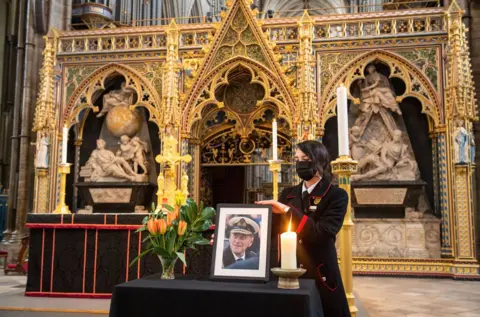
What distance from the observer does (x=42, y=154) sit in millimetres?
12828

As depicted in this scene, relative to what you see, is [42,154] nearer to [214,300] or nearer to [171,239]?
[171,239]

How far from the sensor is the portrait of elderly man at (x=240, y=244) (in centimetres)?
299

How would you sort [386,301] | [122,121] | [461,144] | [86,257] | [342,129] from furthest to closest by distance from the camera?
1. [122,121]
2. [461,144]
3. [386,301]
4. [86,257]
5. [342,129]

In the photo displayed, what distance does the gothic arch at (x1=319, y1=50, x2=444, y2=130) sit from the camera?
471 inches

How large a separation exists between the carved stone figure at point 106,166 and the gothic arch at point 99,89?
1021 millimetres

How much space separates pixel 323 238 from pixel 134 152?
10.7 meters

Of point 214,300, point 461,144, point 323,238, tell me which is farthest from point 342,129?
point 461,144

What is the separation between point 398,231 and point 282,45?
543 cm

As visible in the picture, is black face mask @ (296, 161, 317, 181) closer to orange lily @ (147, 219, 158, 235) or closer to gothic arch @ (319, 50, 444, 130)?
orange lily @ (147, 219, 158, 235)

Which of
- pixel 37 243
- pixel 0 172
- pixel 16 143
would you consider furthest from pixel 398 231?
pixel 0 172

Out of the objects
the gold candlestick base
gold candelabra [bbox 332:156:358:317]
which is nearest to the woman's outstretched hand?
the gold candlestick base

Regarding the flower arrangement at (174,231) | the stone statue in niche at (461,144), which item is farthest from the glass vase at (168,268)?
the stone statue in niche at (461,144)

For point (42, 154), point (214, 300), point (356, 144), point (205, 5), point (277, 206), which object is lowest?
point (214, 300)

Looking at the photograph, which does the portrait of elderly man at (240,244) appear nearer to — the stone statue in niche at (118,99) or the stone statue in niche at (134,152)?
the stone statue in niche at (134,152)
